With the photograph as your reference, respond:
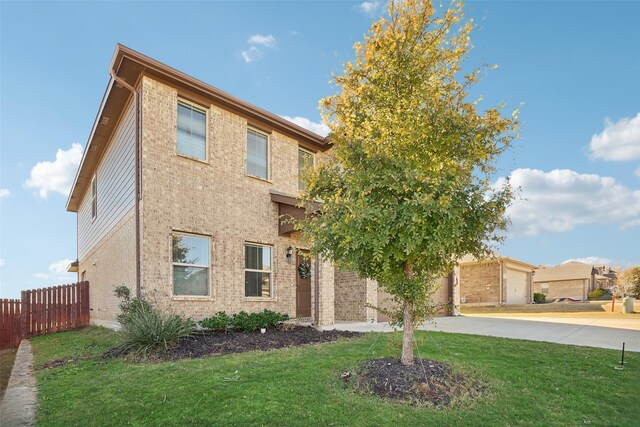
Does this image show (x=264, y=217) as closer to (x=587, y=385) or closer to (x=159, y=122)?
(x=159, y=122)

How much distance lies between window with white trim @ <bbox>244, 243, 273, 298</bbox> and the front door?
3.69 feet

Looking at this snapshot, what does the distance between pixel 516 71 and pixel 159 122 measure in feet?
28.3

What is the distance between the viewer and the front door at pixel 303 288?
12797 millimetres

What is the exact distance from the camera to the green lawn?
13.9ft

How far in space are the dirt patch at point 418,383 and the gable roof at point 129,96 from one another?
799 centimetres

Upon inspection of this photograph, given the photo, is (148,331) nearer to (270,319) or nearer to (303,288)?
(270,319)

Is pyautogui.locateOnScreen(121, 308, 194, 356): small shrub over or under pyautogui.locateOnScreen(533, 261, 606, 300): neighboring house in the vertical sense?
over

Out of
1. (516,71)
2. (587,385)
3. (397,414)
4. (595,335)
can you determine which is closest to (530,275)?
(595,335)

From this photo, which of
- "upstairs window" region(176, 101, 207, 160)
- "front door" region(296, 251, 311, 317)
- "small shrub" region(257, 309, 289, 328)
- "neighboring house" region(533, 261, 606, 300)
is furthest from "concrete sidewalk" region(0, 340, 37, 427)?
"neighboring house" region(533, 261, 606, 300)

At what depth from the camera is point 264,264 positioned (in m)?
11.9

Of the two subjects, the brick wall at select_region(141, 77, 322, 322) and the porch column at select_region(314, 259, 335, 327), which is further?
the porch column at select_region(314, 259, 335, 327)

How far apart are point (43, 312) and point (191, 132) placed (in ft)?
28.4

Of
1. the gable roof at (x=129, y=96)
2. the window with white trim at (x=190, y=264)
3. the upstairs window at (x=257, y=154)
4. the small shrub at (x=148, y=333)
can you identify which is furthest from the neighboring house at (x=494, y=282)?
the small shrub at (x=148, y=333)

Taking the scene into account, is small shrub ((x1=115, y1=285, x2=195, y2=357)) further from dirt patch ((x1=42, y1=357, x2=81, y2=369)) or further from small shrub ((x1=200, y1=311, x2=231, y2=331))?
→ small shrub ((x1=200, y1=311, x2=231, y2=331))
